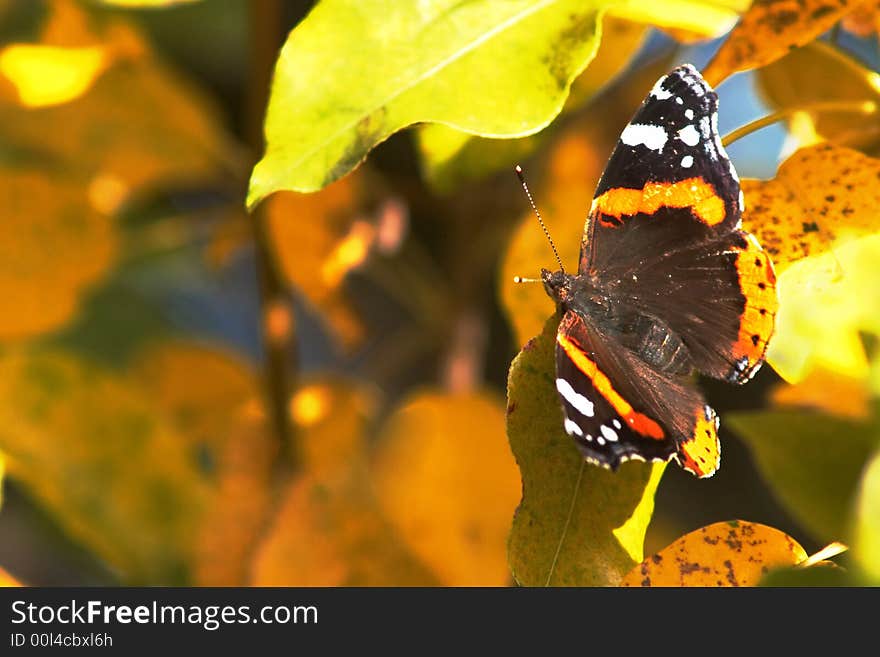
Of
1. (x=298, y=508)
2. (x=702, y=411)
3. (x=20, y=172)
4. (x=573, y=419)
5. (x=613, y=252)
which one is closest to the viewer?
(x=573, y=419)

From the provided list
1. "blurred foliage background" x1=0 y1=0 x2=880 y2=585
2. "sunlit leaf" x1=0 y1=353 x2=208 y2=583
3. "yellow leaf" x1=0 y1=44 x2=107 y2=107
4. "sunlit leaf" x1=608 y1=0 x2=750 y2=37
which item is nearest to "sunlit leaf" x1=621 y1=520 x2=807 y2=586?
"blurred foliage background" x1=0 y1=0 x2=880 y2=585

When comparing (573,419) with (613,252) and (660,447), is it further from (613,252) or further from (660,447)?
(613,252)

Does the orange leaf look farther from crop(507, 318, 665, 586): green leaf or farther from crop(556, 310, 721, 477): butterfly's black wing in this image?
crop(507, 318, 665, 586): green leaf

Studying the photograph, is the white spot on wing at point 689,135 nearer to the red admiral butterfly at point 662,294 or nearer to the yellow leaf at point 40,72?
the red admiral butterfly at point 662,294

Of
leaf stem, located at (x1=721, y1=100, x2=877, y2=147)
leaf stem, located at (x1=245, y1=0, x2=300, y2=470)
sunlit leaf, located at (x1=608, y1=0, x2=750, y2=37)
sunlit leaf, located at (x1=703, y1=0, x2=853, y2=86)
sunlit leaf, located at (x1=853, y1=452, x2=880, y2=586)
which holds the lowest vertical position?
leaf stem, located at (x1=245, y1=0, x2=300, y2=470)

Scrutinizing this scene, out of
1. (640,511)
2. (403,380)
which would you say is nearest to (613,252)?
(640,511)

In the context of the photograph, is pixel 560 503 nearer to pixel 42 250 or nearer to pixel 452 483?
pixel 452 483
